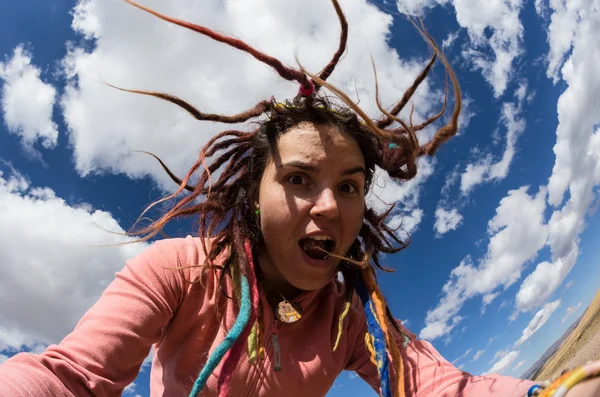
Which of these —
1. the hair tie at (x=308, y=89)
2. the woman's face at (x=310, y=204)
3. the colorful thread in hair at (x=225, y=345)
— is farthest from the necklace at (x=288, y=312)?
the hair tie at (x=308, y=89)

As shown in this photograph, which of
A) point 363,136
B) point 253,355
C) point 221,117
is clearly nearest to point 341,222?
point 363,136

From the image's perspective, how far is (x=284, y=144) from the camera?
93.4 inches

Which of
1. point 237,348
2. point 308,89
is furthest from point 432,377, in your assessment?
point 308,89

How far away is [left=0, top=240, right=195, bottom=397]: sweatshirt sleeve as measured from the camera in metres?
1.42

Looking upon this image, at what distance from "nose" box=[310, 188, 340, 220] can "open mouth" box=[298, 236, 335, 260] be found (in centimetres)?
14

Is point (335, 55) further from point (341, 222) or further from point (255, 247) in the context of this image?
point (255, 247)

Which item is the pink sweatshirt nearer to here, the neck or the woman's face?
the neck

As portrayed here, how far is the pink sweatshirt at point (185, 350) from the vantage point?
153 cm

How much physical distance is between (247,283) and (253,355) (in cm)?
37

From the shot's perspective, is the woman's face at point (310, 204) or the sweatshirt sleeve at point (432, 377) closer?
the sweatshirt sleeve at point (432, 377)

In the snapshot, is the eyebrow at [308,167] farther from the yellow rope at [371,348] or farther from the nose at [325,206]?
the yellow rope at [371,348]

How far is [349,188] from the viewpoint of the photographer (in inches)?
92.0

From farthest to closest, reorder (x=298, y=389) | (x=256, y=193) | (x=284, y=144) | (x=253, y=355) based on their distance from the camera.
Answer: (x=256, y=193) < (x=284, y=144) < (x=298, y=389) < (x=253, y=355)

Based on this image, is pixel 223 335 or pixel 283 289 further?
pixel 283 289
